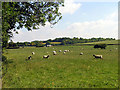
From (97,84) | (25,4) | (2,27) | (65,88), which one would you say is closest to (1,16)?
(2,27)

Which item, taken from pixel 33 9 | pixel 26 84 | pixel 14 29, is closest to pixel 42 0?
pixel 33 9

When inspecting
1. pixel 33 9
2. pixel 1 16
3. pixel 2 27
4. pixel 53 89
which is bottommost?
pixel 53 89

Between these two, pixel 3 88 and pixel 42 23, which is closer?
pixel 3 88

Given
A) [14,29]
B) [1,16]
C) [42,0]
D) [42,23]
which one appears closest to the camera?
[1,16]

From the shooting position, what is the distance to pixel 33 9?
15.5m

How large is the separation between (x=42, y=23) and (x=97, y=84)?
964 centimetres

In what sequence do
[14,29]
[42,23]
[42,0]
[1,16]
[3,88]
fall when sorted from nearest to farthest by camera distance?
[1,16] < [3,88] < [42,0] < [14,29] < [42,23]

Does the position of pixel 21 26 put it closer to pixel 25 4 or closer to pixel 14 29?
pixel 14 29

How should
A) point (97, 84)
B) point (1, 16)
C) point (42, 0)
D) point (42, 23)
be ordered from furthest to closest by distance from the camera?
point (42, 23) < point (42, 0) < point (97, 84) < point (1, 16)

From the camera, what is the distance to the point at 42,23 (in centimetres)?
1658

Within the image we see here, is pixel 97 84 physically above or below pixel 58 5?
below

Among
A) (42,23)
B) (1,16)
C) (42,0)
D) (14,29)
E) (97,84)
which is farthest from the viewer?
(42,23)

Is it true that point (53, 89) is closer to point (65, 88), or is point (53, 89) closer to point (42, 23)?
point (65, 88)

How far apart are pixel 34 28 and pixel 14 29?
2480 millimetres
